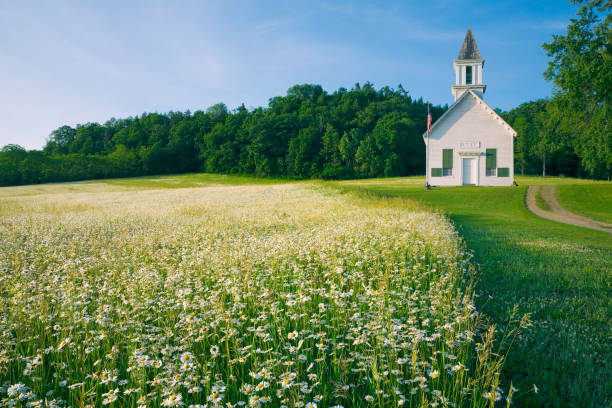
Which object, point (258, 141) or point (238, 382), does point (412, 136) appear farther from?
point (238, 382)

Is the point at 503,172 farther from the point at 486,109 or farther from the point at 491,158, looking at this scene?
the point at 486,109

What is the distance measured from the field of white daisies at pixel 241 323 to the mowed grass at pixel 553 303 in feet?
2.20

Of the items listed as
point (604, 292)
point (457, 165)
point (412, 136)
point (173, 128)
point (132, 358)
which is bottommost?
point (604, 292)

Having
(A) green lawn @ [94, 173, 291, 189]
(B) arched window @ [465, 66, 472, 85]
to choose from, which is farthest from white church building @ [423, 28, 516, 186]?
(A) green lawn @ [94, 173, 291, 189]

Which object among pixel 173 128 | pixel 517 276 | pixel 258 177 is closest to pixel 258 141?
pixel 258 177

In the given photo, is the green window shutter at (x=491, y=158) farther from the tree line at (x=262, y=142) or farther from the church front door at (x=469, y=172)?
the tree line at (x=262, y=142)

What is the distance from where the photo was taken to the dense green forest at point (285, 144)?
225ft

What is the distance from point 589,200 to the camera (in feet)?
78.6

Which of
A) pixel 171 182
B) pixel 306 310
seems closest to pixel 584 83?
pixel 306 310

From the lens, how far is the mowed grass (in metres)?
3.99

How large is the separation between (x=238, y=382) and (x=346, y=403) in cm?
119

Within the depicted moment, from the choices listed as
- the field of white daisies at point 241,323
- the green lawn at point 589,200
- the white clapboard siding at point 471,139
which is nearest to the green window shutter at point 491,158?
the white clapboard siding at point 471,139

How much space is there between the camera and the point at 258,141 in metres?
82.4

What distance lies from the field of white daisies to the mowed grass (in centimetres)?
67
